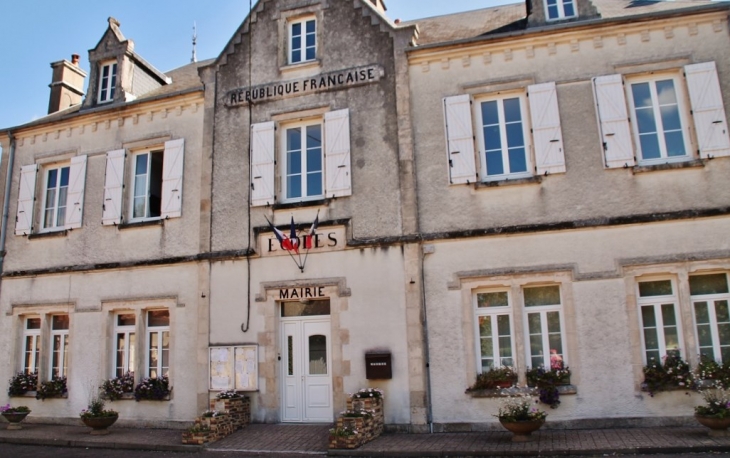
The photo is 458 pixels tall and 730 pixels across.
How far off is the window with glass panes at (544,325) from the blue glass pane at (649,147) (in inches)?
102

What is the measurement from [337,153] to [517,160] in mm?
3150

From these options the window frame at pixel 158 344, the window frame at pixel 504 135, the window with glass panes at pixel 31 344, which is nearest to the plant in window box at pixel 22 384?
the window with glass panes at pixel 31 344

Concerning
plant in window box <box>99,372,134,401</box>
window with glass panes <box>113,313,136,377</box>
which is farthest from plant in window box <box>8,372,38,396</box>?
window with glass panes <box>113,313,136,377</box>

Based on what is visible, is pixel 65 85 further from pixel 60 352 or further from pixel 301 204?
pixel 301 204

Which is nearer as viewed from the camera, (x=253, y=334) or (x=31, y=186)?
(x=253, y=334)

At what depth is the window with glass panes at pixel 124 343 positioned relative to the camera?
1230 centimetres

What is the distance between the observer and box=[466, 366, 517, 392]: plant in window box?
9844 millimetres

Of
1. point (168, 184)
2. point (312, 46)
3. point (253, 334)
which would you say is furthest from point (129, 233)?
point (312, 46)

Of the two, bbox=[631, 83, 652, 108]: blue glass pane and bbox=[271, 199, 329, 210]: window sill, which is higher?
bbox=[631, 83, 652, 108]: blue glass pane

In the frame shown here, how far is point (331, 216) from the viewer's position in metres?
11.2

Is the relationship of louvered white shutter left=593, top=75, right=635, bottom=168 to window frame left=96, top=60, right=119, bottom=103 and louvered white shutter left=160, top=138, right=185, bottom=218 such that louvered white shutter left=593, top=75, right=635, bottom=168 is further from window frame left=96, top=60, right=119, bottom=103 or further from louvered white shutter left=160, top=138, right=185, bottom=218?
window frame left=96, top=60, right=119, bottom=103

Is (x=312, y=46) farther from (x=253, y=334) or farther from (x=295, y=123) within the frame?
(x=253, y=334)

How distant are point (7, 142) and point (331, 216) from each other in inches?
337

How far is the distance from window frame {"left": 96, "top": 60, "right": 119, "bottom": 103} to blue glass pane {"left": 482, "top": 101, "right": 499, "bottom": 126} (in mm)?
8188
